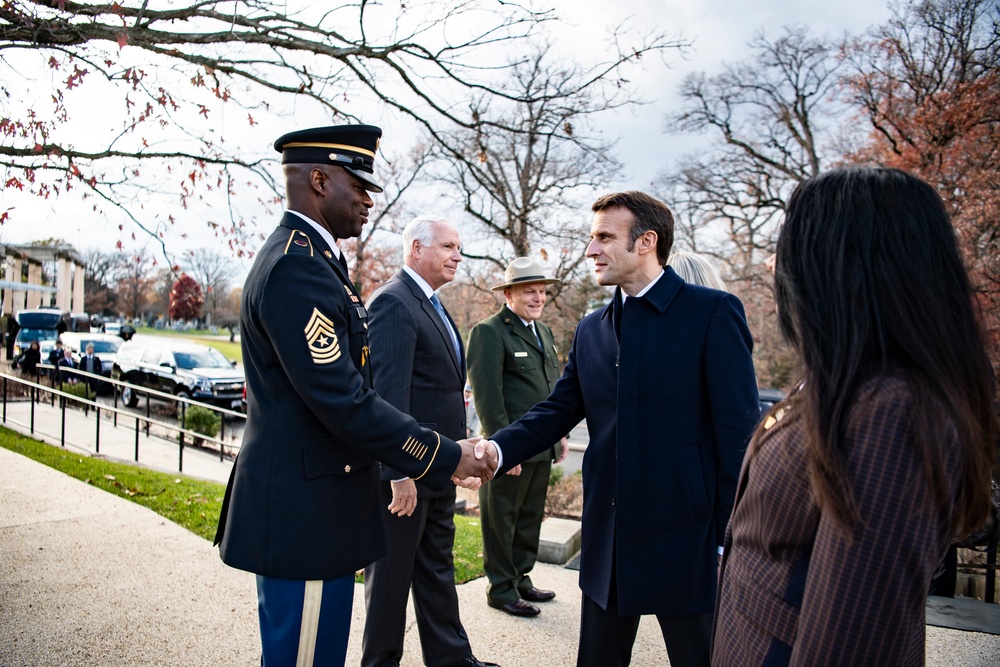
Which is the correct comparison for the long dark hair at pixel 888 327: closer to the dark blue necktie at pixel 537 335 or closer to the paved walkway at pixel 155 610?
the paved walkway at pixel 155 610

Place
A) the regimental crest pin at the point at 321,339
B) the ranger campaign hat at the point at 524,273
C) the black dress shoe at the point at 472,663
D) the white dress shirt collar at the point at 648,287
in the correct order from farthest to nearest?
1. the ranger campaign hat at the point at 524,273
2. the black dress shoe at the point at 472,663
3. the white dress shirt collar at the point at 648,287
4. the regimental crest pin at the point at 321,339

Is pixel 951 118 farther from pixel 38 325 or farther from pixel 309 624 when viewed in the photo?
pixel 38 325

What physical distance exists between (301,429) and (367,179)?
94cm

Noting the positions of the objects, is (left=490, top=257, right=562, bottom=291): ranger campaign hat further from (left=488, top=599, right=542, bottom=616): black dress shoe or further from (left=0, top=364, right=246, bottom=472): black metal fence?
(left=0, top=364, right=246, bottom=472): black metal fence

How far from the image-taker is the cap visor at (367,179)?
245 centimetres

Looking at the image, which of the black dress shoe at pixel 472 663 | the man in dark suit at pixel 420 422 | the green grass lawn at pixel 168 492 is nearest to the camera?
the man in dark suit at pixel 420 422

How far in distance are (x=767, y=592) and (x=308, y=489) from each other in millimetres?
1413

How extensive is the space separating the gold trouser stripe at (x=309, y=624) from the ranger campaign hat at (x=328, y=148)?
141cm

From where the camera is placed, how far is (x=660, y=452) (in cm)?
243

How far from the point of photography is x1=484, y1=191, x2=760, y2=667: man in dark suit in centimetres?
238

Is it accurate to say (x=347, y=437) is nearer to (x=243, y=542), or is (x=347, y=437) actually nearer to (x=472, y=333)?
(x=243, y=542)

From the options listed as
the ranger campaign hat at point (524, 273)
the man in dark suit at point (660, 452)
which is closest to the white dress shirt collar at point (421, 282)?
the man in dark suit at point (660, 452)

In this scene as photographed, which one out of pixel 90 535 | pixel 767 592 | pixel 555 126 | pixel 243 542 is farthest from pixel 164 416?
pixel 767 592

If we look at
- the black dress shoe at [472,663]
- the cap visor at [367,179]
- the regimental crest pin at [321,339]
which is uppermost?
the cap visor at [367,179]
